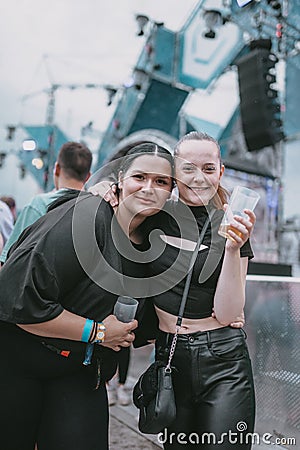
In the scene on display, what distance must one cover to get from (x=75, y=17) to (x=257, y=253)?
256 inches

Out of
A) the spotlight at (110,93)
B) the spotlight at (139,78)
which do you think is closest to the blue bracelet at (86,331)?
the spotlight at (139,78)

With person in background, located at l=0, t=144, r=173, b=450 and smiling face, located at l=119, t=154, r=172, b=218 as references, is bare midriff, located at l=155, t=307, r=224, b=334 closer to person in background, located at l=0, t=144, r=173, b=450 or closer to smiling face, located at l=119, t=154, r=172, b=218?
person in background, located at l=0, t=144, r=173, b=450

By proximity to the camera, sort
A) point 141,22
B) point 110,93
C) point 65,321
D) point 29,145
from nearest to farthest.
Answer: point 65,321 → point 141,22 → point 110,93 → point 29,145

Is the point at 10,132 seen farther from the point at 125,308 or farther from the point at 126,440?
the point at 125,308

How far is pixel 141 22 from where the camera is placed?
896 cm

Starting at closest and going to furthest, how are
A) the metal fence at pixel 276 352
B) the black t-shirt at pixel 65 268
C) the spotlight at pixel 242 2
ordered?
the black t-shirt at pixel 65 268 → the metal fence at pixel 276 352 → the spotlight at pixel 242 2

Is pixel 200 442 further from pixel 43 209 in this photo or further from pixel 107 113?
pixel 107 113

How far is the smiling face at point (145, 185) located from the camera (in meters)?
1.28

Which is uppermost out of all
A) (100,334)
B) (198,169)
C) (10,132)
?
(10,132)

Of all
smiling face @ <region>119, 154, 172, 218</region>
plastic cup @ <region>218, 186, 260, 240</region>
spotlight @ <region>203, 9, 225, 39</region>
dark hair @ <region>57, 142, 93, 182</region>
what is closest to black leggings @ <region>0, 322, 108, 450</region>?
smiling face @ <region>119, 154, 172, 218</region>

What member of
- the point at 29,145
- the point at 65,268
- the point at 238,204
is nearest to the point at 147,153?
the point at 238,204

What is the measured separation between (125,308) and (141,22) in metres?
9.20

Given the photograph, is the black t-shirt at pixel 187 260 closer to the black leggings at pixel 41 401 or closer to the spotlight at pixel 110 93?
the black leggings at pixel 41 401

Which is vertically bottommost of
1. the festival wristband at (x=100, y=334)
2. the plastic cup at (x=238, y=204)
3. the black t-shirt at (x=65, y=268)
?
the festival wristband at (x=100, y=334)
